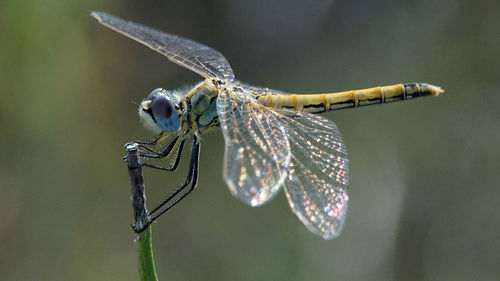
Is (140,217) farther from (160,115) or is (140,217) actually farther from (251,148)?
(160,115)

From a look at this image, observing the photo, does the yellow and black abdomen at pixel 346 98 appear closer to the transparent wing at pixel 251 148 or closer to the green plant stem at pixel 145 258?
the transparent wing at pixel 251 148

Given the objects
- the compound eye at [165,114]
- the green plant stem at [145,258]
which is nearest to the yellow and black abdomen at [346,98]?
the compound eye at [165,114]

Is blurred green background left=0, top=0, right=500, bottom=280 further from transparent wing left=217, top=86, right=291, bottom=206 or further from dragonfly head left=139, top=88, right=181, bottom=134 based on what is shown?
transparent wing left=217, top=86, right=291, bottom=206

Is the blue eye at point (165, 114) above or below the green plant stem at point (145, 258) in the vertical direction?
above

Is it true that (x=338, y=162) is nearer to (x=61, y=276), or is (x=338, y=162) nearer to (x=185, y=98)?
(x=185, y=98)

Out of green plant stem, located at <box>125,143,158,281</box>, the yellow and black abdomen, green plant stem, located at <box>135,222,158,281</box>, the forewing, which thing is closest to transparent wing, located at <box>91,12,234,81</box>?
the yellow and black abdomen

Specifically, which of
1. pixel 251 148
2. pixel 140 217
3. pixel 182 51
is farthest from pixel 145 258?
pixel 182 51
